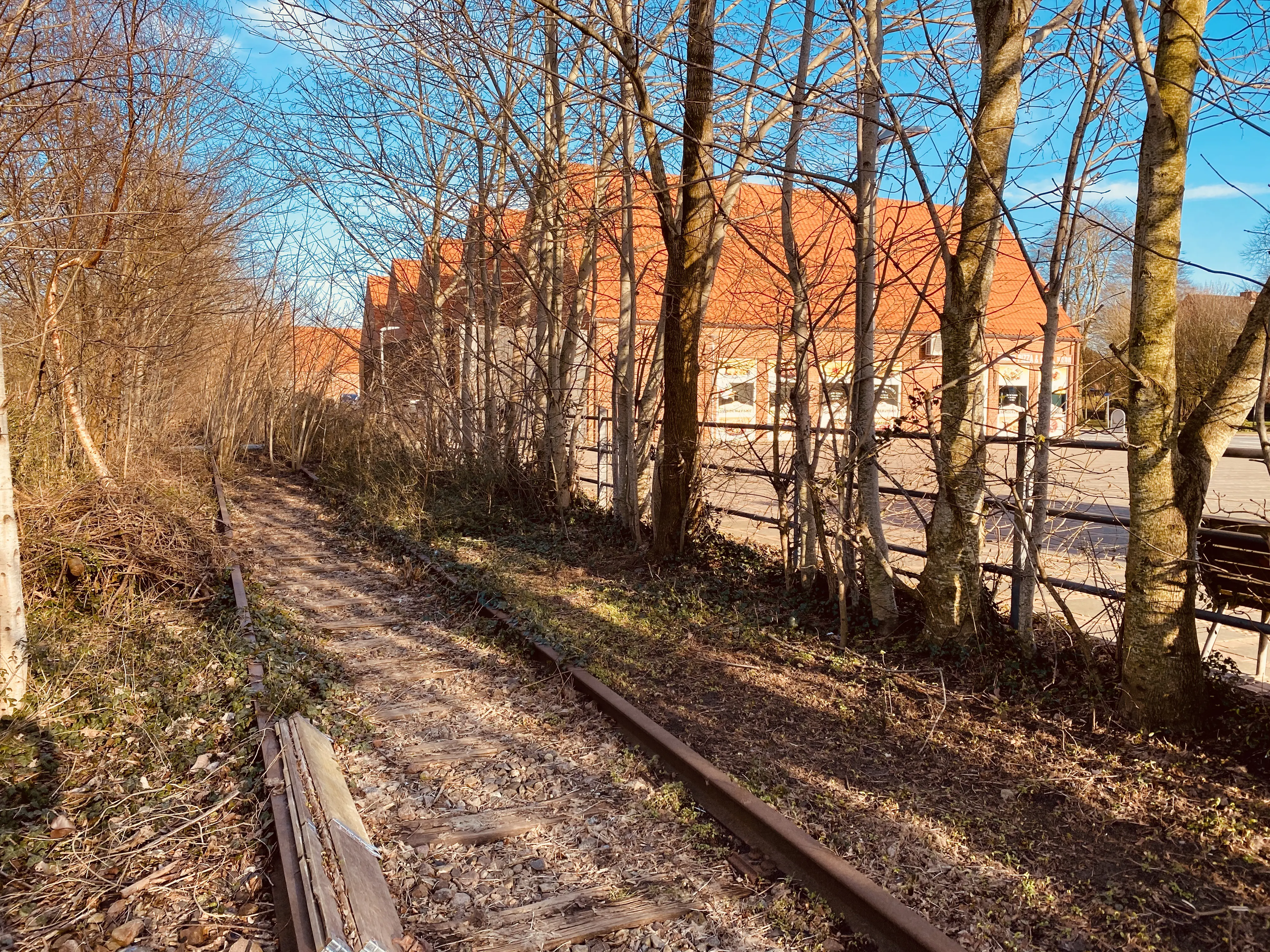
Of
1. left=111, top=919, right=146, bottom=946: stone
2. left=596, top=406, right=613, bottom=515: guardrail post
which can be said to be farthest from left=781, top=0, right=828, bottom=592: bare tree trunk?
left=111, top=919, right=146, bottom=946: stone

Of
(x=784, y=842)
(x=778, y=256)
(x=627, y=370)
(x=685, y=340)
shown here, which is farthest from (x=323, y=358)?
(x=784, y=842)

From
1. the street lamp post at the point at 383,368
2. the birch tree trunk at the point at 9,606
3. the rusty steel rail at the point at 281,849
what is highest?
the street lamp post at the point at 383,368

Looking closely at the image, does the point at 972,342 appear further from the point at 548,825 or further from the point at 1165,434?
Answer: the point at 548,825

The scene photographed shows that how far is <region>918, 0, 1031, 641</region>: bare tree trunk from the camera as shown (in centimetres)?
548

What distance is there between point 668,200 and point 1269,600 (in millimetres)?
6747

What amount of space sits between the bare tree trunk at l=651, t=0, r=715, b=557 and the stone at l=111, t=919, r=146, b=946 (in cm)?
650

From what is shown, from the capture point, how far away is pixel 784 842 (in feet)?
12.0

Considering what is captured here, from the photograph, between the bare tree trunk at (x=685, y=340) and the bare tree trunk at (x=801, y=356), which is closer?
the bare tree trunk at (x=801, y=356)

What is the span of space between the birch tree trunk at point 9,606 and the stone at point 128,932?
89.4 inches

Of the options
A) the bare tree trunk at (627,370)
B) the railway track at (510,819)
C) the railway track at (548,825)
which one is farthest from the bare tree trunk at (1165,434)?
the bare tree trunk at (627,370)

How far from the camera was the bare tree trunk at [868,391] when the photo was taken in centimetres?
638

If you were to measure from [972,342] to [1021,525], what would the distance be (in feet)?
4.04

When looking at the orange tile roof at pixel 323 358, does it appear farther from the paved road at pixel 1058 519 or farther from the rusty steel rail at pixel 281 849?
the rusty steel rail at pixel 281 849

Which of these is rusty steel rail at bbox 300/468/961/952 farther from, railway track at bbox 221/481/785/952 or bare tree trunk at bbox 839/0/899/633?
bare tree trunk at bbox 839/0/899/633
